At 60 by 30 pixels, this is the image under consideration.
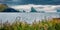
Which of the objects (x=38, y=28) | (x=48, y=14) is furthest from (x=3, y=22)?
(x=48, y=14)

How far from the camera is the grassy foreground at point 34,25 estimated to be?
2.19 metres

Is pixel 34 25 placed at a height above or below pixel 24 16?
below

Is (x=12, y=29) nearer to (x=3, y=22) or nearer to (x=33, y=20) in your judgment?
(x=3, y=22)

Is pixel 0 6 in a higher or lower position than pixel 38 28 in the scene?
higher

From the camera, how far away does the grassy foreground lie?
2193 millimetres

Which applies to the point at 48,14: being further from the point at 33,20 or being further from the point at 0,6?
the point at 0,6

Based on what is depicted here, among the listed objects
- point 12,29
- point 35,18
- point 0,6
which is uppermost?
point 0,6

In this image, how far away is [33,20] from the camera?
2195 mm

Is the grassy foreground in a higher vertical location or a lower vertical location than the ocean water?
lower

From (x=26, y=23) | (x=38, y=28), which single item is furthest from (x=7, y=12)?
(x=38, y=28)

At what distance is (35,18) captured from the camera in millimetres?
2199

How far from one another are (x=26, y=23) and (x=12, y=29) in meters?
0.20

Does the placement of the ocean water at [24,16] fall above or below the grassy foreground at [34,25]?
above

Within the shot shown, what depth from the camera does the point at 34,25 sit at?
87.4 inches
